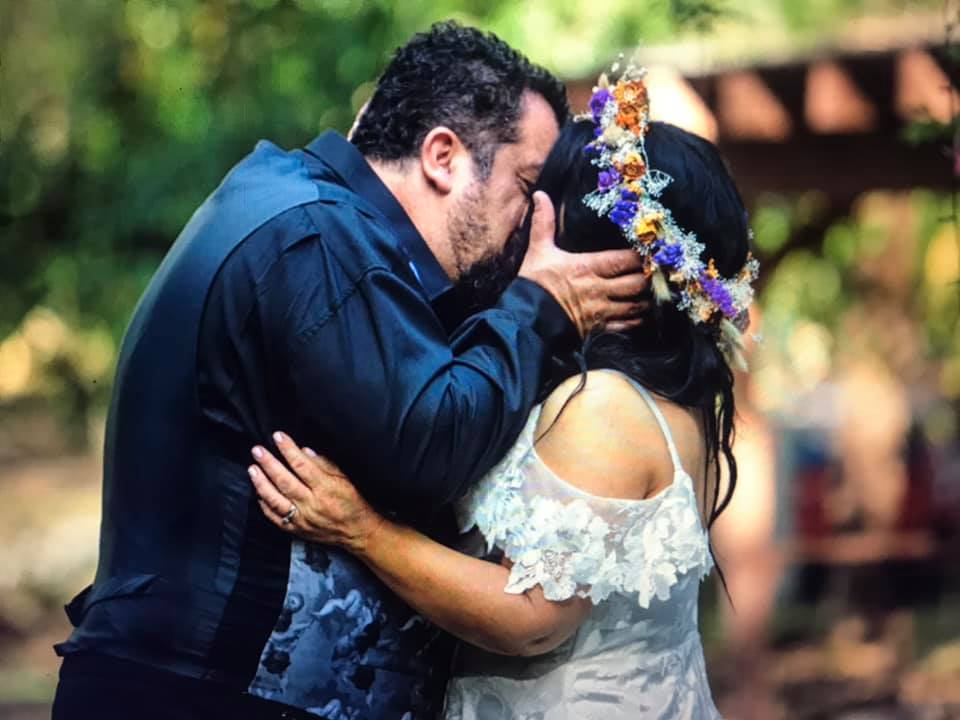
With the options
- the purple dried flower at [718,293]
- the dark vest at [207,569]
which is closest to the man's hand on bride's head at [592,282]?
the purple dried flower at [718,293]

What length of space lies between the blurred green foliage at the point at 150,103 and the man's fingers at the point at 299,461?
2241 millimetres

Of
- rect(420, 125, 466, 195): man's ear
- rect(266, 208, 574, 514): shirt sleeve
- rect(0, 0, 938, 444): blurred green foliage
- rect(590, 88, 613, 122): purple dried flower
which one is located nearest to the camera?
rect(266, 208, 574, 514): shirt sleeve

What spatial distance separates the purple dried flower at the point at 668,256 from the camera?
2.75m

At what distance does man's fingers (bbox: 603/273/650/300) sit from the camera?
9.16ft

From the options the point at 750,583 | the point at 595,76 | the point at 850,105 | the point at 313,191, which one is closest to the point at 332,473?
the point at 313,191

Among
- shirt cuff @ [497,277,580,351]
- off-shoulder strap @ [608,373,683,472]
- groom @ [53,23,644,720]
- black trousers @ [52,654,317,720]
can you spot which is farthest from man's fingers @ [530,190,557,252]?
black trousers @ [52,654,317,720]

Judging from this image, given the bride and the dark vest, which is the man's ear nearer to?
the bride

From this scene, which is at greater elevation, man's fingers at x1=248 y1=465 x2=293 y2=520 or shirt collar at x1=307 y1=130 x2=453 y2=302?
shirt collar at x1=307 y1=130 x2=453 y2=302

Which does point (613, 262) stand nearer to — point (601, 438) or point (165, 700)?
point (601, 438)

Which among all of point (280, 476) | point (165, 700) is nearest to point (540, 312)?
point (280, 476)

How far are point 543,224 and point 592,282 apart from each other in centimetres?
17

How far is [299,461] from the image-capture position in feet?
8.46

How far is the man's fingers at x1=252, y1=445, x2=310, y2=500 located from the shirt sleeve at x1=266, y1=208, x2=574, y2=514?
0.21 feet

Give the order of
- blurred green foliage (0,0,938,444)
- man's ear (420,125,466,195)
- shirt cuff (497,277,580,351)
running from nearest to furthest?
1. shirt cuff (497,277,580,351)
2. man's ear (420,125,466,195)
3. blurred green foliage (0,0,938,444)
